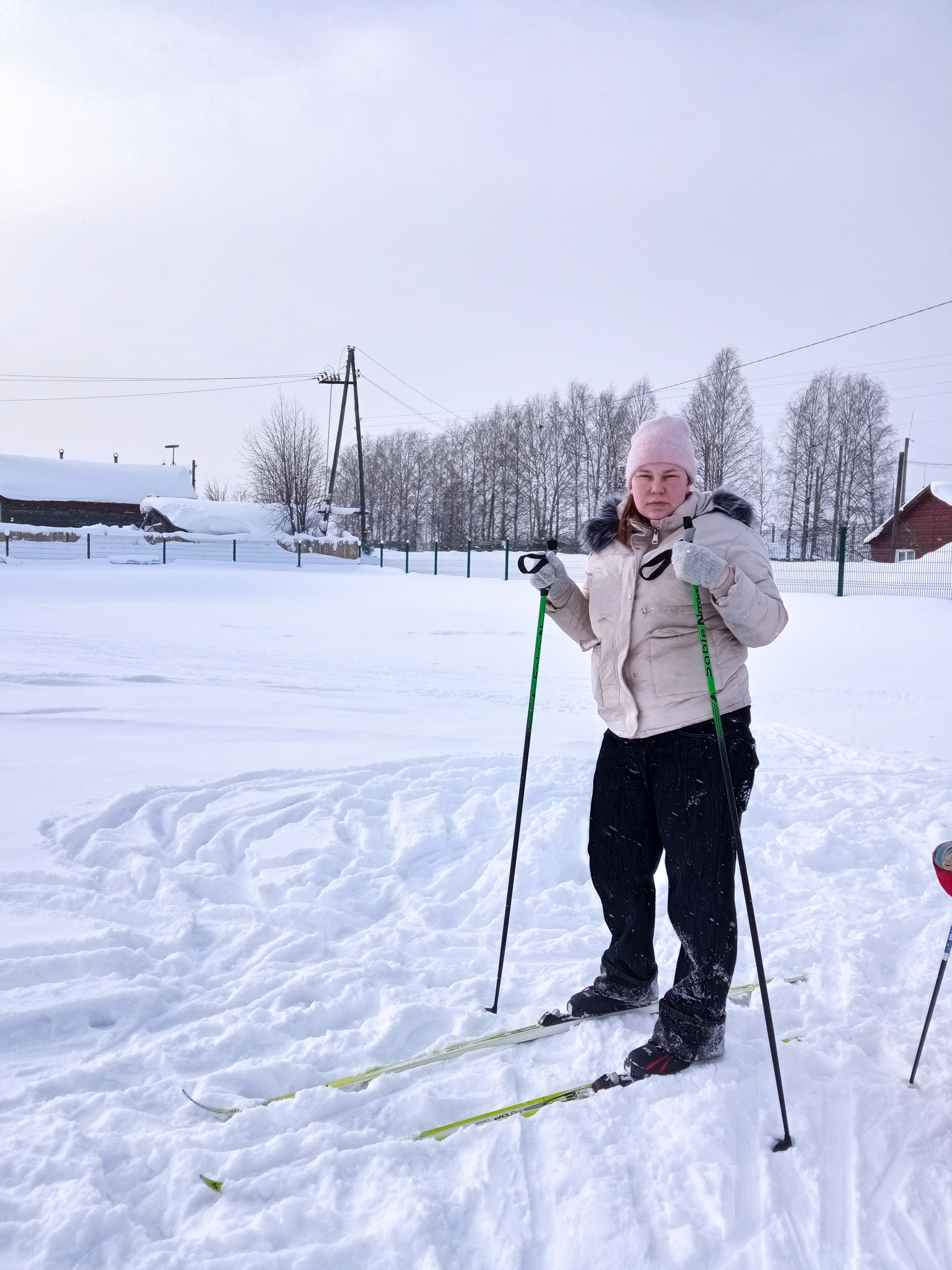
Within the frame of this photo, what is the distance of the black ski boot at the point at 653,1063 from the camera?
7.35 feet

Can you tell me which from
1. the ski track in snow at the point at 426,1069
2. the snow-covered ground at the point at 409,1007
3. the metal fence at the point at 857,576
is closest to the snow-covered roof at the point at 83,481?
the metal fence at the point at 857,576

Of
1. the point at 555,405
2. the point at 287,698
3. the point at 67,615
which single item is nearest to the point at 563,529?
the point at 555,405

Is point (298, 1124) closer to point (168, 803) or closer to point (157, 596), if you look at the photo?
point (168, 803)

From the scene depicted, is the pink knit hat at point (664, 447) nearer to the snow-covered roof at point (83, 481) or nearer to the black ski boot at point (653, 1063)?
the black ski boot at point (653, 1063)

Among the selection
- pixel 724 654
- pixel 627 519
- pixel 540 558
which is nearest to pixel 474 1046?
pixel 724 654

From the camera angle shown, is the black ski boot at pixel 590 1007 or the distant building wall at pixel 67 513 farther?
the distant building wall at pixel 67 513

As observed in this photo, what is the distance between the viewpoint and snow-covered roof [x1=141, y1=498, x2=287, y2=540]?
1367 inches

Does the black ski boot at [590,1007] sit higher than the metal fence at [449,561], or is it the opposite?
the metal fence at [449,561]

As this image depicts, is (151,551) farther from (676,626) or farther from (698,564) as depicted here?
(698,564)

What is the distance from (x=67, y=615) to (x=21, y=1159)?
1290 centimetres

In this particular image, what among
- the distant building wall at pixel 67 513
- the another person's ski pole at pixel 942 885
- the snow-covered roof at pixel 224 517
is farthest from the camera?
the distant building wall at pixel 67 513

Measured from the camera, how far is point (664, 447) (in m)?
2.32

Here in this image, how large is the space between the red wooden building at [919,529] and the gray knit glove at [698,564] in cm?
3105

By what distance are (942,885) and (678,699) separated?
765mm
